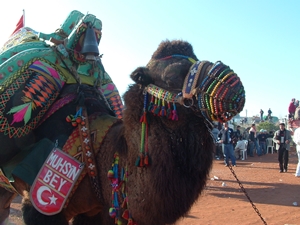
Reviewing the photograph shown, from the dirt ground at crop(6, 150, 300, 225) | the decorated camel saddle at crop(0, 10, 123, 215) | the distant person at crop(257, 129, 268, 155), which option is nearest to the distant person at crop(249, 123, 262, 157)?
the distant person at crop(257, 129, 268, 155)

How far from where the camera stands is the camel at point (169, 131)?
7.50 ft

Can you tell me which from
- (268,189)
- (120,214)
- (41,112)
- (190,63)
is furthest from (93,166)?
(268,189)

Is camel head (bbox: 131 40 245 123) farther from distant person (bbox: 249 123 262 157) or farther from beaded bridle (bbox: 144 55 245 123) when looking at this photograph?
distant person (bbox: 249 123 262 157)

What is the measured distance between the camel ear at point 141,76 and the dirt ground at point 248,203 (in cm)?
269

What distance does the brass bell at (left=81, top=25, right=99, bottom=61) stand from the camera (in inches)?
136

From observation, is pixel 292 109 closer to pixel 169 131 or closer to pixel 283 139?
pixel 283 139

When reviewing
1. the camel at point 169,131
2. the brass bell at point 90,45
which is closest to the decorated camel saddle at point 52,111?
the brass bell at point 90,45

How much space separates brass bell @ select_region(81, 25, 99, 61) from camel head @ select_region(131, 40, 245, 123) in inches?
40.2

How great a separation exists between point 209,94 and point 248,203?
6.90m

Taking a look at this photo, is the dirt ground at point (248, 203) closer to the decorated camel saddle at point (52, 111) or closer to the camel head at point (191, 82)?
the decorated camel saddle at point (52, 111)

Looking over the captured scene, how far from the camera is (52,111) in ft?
10.7

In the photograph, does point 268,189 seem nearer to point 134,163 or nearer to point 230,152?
point 230,152

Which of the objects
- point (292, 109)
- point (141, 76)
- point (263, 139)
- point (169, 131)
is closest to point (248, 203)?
point (169, 131)

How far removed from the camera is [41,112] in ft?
10.5
